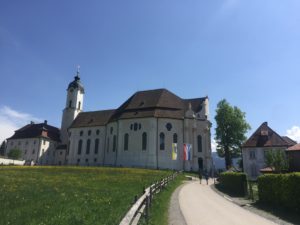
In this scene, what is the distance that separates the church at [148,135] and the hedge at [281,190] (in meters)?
29.4

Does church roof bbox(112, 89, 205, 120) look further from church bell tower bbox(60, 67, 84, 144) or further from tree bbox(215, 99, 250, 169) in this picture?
church bell tower bbox(60, 67, 84, 144)

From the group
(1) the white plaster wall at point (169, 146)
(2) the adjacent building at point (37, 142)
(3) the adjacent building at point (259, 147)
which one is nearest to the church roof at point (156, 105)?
(1) the white plaster wall at point (169, 146)

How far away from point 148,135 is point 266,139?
23.3 metres

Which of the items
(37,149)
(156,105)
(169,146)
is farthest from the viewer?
(37,149)

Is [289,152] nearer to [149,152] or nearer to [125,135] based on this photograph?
[149,152]

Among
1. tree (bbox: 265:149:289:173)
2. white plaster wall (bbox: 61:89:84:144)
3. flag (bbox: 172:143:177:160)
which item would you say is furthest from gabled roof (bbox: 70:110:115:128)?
tree (bbox: 265:149:289:173)

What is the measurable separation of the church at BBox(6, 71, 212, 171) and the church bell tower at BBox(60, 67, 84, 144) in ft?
16.3

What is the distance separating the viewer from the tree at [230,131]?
193 feet

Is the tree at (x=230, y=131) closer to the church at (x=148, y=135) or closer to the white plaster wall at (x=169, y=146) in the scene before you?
the church at (x=148, y=135)

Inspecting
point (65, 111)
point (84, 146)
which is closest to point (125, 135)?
point (84, 146)

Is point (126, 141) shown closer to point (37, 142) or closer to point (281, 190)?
point (37, 142)

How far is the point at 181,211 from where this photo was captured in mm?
14562

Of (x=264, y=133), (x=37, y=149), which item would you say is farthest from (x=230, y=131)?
(x=37, y=149)

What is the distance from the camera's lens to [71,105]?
8256 cm
